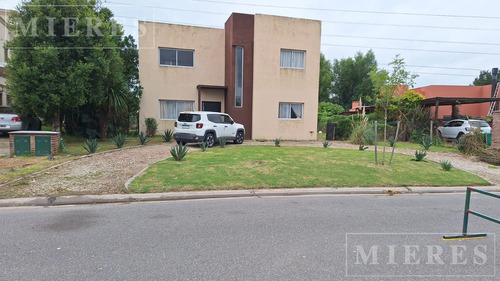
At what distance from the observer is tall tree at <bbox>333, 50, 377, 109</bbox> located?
48.3 meters

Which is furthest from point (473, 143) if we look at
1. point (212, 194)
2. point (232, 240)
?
point (232, 240)

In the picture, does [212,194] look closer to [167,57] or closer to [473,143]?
[473,143]

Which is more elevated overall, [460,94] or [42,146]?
[460,94]

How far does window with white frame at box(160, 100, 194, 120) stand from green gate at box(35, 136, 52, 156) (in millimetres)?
8403

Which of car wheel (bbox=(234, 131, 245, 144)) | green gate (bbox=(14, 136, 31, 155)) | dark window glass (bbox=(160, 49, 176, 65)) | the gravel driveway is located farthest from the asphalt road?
dark window glass (bbox=(160, 49, 176, 65))

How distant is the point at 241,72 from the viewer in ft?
59.3

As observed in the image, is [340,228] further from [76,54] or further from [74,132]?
[74,132]

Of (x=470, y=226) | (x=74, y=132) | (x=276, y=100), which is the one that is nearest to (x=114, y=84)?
(x=74, y=132)

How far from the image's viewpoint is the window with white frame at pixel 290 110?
18938 mm

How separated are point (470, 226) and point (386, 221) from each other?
1322 millimetres

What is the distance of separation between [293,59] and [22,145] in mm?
14441

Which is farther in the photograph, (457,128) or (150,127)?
(457,128)

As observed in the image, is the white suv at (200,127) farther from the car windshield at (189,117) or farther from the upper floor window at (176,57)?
the upper floor window at (176,57)

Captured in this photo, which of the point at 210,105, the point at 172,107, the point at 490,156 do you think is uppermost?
the point at 210,105
